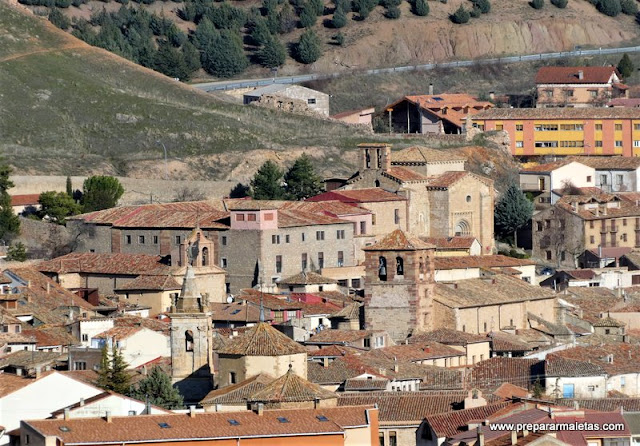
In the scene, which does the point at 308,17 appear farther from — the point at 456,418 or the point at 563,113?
the point at 456,418

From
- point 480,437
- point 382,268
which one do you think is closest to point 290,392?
point 480,437

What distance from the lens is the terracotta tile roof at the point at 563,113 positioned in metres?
130

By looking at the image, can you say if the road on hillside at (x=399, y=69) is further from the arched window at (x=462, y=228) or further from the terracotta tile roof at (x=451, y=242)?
the terracotta tile roof at (x=451, y=242)

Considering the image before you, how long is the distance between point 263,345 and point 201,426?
389 inches

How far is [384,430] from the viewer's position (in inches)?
2388

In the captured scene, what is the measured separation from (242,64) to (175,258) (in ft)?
200

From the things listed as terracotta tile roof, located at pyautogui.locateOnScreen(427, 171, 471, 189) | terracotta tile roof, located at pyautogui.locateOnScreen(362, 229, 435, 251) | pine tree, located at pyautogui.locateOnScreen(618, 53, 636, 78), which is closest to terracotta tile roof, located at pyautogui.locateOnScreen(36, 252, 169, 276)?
terracotta tile roof, located at pyautogui.locateOnScreen(362, 229, 435, 251)

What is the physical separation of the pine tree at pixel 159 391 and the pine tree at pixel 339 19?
95356mm

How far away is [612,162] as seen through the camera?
122 meters

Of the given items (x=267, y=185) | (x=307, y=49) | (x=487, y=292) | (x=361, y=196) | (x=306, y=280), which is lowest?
(x=487, y=292)

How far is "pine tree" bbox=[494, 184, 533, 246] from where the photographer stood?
368 ft

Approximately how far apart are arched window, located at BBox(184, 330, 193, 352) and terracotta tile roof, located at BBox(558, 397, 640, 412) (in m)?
9.45

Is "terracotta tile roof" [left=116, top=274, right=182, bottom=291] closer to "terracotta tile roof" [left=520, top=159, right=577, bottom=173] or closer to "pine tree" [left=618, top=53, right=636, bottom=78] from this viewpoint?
"terracotta tile roof" [left=520, top=159, right=577, bottom=173]

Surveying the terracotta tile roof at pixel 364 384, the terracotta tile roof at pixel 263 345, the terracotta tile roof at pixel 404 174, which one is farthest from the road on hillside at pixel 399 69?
the terracotta tile roof at pixel 263 345
